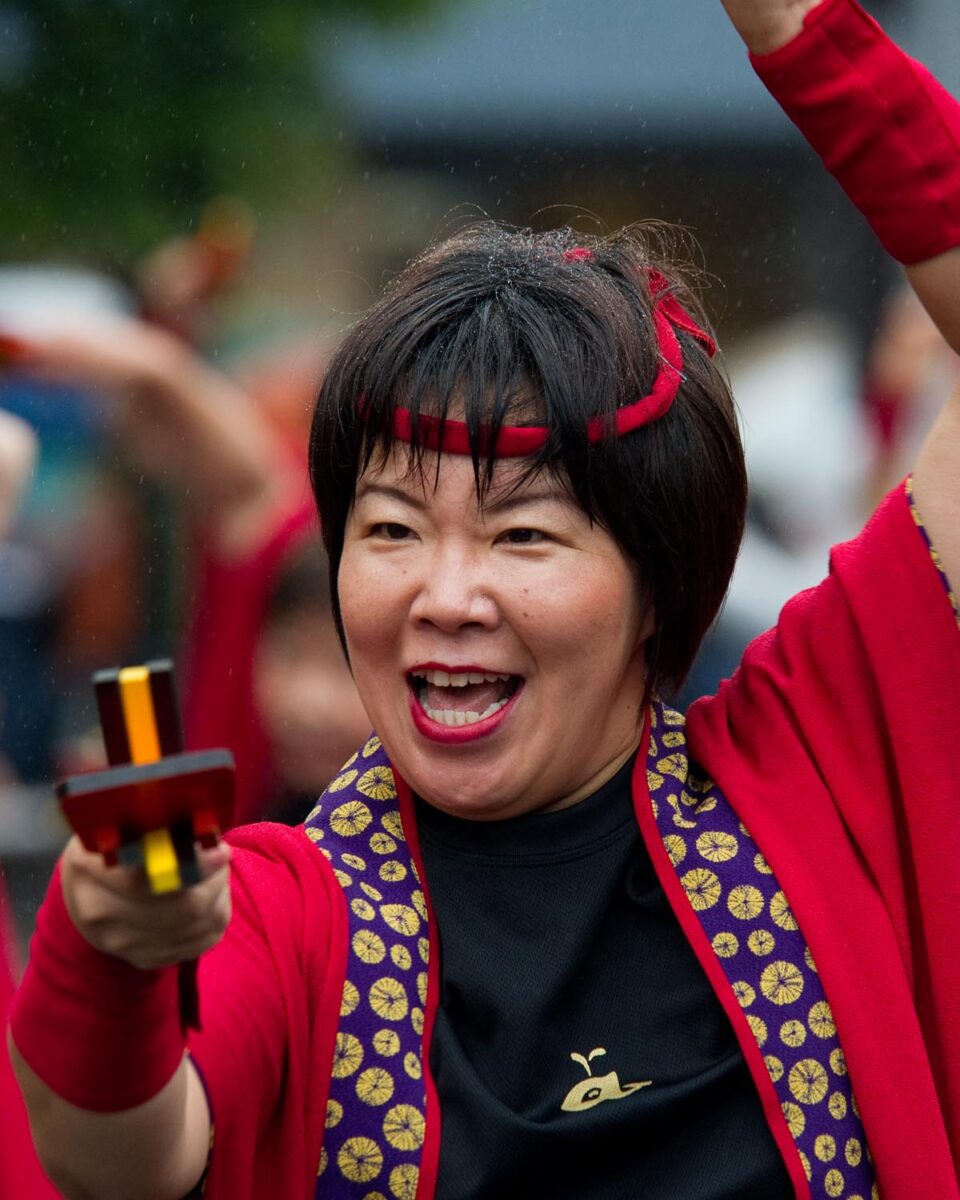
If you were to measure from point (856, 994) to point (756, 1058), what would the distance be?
0.30 ft

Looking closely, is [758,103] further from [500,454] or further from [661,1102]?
[661,1102]

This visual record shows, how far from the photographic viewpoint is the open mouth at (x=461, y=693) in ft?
4.59

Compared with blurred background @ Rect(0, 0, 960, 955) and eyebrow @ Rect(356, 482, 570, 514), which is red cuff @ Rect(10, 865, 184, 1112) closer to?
eyebrow @ Rect(356, 482, 570, 514)

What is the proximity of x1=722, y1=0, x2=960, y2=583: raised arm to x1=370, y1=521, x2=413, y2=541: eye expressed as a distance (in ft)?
1.47

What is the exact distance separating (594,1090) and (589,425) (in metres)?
0.50

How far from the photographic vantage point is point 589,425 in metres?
1.41

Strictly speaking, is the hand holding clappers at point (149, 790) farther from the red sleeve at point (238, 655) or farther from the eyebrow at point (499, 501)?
the red sleeve at point (238, 655)

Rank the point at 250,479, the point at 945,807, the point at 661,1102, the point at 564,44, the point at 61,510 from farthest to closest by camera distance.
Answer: the point at 564,44, the point at 61,510, the point at 250,479, the point at 945,807, the point at 661,1102

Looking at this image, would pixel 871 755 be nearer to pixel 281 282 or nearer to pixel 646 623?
pixel 646 623

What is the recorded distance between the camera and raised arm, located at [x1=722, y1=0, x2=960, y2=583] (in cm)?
142

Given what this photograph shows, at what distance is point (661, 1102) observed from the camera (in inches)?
52.3

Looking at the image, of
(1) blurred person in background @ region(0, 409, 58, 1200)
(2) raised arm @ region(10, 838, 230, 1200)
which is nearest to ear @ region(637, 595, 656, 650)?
(2) raised arm @ region(10, 838, 230, 1200)

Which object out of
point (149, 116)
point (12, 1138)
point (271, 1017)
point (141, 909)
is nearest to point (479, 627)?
point (271, 1017)

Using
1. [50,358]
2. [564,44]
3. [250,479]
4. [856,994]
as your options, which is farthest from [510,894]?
[564,44]
